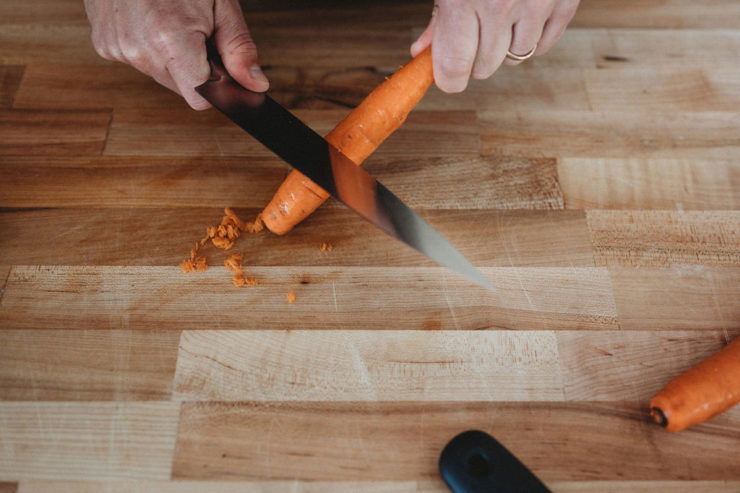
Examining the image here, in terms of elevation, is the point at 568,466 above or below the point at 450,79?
below

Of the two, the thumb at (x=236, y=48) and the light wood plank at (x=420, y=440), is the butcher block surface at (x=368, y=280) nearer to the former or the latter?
the light wood plank at (x=420, y=440)

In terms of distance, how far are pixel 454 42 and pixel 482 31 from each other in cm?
6

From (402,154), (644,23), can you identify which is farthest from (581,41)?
(402,154)

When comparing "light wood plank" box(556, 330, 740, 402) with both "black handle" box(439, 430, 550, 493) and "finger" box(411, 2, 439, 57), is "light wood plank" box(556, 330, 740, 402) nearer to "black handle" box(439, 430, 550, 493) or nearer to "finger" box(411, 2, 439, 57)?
"black handle" box(439, 430, 550, 493)

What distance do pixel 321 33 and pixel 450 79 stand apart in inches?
24.6

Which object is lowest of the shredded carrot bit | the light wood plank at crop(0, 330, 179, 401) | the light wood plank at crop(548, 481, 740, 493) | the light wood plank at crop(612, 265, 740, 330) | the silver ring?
the light wood plank at crop(548, 481, 740, 493)

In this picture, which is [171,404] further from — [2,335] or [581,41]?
[581,41]

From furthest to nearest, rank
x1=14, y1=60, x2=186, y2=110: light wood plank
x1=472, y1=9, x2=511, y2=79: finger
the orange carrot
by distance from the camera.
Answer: x1=14, y1=60, x2=186, y2=110: light wood plank
the orange carrot
x1=472, y1=9, x2=511, y2=79: finger

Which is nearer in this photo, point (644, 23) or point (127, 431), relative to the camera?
point (127, 431)

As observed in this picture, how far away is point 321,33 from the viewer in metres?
1.60

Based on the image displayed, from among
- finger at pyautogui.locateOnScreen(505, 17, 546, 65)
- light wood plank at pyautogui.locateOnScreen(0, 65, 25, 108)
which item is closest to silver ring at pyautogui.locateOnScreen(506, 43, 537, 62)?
finger at pyautogui.locateOnScreen(505, 17, 546, 65)

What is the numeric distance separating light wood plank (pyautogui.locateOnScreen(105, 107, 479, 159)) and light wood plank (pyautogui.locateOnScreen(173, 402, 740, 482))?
635 millimetres

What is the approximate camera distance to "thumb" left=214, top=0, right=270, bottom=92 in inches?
44.7

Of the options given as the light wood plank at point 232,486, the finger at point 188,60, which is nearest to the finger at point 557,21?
the finger at point 188,60
